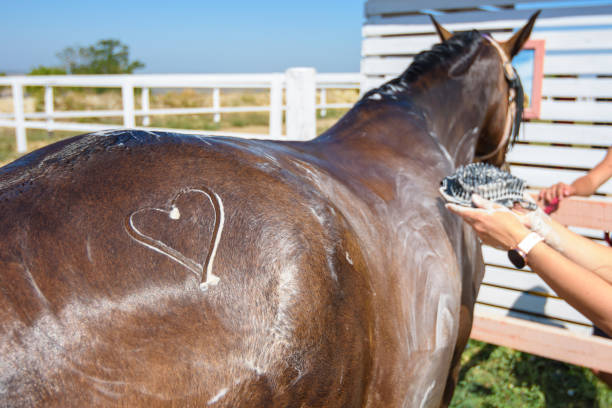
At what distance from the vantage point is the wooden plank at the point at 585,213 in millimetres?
2768

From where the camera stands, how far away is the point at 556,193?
9.59 ft

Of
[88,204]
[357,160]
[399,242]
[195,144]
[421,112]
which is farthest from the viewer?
[421,112]

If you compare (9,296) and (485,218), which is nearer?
(9,296)

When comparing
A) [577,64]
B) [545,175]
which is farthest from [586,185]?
[577,64]

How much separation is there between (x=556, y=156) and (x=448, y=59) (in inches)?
70.2

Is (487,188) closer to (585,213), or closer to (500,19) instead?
(585,213)

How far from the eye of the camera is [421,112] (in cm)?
242

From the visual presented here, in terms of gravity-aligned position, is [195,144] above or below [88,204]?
above

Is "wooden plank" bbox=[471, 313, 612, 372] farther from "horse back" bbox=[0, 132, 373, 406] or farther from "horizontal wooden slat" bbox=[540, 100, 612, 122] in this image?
"horizontal wooden slat" bbox=[540, 100, 612, 122]

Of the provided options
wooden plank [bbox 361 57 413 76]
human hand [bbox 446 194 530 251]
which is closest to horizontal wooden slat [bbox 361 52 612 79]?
wooden plank [bbox 361 57 413 76]

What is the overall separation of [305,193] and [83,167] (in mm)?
532

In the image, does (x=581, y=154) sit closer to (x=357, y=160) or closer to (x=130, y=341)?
(x=357, y=160)

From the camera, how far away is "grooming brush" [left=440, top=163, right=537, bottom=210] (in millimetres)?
1591

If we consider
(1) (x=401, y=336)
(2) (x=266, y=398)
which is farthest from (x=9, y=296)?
(1) (x=401, y=336)
